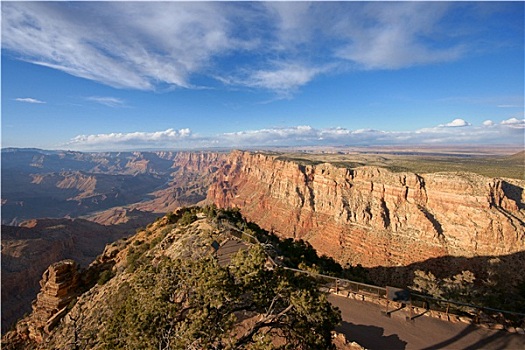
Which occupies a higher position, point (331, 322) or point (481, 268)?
point (331, 322)

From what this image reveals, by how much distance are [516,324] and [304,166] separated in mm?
66289

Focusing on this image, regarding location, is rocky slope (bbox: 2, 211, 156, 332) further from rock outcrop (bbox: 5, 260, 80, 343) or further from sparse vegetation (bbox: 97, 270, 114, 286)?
sparse vegetation (bbox: 97, 270, 114, 286)

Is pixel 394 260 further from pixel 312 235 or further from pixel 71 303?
pixel 71 303

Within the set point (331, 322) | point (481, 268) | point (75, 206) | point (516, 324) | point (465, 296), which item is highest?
point (331, 322)

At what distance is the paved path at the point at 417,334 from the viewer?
35.8 feet

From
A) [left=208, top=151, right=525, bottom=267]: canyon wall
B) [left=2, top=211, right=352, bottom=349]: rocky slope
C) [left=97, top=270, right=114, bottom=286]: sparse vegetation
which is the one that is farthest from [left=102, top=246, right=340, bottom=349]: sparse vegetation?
[left=208, top=151, right=525, bottom=267]: canyon wall

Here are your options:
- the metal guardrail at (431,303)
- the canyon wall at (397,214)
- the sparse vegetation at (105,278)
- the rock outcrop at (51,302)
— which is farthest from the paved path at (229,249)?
the canyon wall at (397,214)

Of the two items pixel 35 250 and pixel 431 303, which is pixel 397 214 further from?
pixel 35 250

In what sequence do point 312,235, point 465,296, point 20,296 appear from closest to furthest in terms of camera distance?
point 465,296, point 20,296, point 312,235

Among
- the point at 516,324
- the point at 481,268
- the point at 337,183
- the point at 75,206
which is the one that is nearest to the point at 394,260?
the point at 481,268

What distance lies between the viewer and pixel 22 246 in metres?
62.2

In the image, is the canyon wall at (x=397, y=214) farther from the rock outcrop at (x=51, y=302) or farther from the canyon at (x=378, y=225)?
the rock outcrop at (x=51, y=302)

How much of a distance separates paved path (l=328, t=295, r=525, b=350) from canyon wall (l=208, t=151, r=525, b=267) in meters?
34.6

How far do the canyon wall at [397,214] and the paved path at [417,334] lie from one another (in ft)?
114
